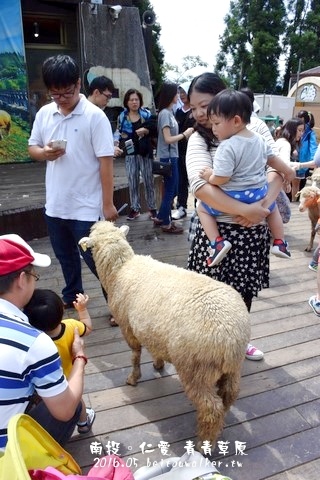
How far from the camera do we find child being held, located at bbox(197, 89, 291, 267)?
186 cm

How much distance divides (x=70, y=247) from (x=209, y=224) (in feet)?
4.18

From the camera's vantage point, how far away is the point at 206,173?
198 cm

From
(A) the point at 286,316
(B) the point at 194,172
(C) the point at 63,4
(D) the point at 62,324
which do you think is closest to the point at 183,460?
(D) the point at 62,324

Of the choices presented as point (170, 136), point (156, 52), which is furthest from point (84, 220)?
point (156, 52)

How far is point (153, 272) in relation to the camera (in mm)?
2166

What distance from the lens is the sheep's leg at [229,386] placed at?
185 centimetres

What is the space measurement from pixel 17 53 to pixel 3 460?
8.75 metres

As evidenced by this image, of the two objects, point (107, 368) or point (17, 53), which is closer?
point (107, 368)

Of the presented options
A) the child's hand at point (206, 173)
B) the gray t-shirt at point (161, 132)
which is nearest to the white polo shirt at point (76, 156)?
the child's hand at point (206, 173)

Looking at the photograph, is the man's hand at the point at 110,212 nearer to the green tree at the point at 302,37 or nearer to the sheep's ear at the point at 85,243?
the sheep's ear at the point at 85,243

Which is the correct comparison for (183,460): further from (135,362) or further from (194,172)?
(194,172)

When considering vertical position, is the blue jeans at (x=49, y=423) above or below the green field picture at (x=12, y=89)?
below

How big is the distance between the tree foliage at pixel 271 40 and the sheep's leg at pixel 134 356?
91.0 feet

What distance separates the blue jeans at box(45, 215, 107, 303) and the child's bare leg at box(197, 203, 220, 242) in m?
0.89
